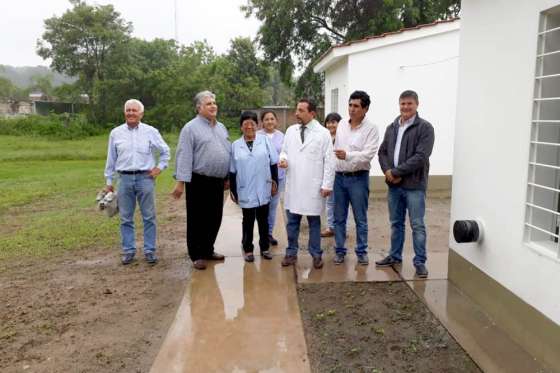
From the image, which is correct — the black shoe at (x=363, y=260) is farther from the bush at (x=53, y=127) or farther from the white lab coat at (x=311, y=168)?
the bush at (x=53, y=127)

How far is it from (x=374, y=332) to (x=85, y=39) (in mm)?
33371

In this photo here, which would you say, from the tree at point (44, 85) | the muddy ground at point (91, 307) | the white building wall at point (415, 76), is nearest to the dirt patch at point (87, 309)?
the muddy ground at point (91, 307)

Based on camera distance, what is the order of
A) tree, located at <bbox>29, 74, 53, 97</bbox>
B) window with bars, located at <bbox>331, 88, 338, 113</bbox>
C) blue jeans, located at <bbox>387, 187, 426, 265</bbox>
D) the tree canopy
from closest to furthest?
1. blue jeans, located at <bbox>387, 187, 426, 265</bbox>
2. window with bars, located at <bbox>331, 88, 338, 113</bbox>
3. the tree canopy
4. tree, located at <bbox>29, 74, 53, 97</bbox>

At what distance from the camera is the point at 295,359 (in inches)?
123

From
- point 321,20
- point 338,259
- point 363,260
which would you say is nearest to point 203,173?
point 338,259

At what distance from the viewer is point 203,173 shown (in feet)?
15.7

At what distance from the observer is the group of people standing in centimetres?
448

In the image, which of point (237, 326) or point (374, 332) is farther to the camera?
point (237, 326)

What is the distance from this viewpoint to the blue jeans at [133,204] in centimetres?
501

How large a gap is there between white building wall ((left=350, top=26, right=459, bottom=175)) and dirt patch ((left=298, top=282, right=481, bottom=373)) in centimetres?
504

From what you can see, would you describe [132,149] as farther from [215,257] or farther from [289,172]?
[289,172]

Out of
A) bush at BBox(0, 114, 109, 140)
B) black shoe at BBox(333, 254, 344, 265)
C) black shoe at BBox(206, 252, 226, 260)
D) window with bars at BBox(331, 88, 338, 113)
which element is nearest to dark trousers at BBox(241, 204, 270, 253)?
black shoe at BBox(206, 252, 226, 260)

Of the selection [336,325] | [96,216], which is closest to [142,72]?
[96,216]

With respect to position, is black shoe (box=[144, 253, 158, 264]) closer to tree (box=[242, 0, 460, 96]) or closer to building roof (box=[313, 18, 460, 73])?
building roof (box=[313, 18, 460, 73])
